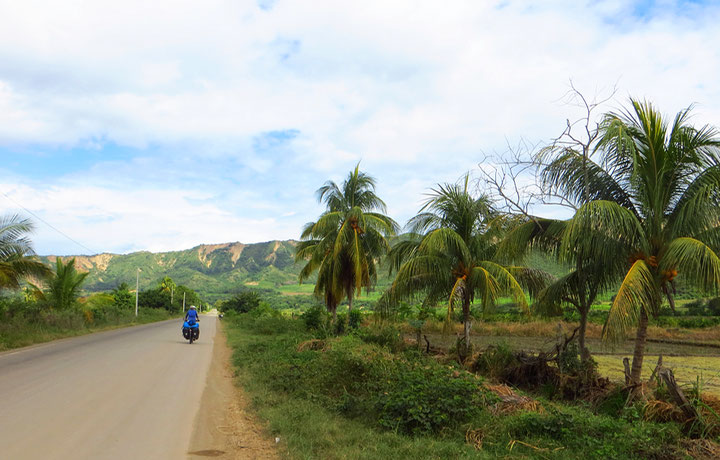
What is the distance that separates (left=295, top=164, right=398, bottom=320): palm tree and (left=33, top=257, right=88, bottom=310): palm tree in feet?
53.7

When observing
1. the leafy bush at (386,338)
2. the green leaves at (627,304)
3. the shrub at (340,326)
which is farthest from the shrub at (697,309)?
the green leaves at (627,304)

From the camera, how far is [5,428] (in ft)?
18.8

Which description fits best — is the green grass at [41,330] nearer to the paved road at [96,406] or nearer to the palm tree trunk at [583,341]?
the paved road at [96,406]

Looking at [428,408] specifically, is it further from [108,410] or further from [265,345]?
[265,345]

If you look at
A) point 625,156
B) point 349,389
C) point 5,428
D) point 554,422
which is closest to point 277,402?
point 349,389

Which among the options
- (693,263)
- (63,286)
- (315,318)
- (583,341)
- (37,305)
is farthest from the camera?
(63,286)

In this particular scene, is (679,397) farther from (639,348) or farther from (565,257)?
(565,257)

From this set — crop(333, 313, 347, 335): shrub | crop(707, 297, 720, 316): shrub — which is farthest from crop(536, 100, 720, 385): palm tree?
crop(707, 297, 720, 316): shrub

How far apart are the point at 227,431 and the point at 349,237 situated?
570 inches

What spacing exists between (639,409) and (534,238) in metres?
4.06

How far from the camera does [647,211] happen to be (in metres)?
8.73

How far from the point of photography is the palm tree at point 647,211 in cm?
757

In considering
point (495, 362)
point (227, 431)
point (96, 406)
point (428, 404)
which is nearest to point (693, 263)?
point (428, 404)

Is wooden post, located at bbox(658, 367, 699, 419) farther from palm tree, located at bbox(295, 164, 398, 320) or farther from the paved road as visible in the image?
palm tree, located at bbox(295, 164, 398, 320)
